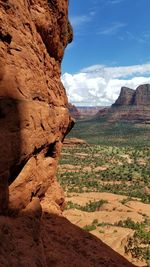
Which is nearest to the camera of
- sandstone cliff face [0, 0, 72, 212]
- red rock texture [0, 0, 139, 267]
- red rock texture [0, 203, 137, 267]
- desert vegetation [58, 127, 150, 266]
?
red rock texture [0, 203, 137, 267]

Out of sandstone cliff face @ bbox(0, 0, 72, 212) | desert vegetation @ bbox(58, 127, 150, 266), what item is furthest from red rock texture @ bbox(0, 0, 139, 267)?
desert vegetation @ bbox(58, 127, 150, 266)

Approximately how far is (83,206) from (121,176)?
24.9 metres

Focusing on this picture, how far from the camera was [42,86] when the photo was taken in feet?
41.3

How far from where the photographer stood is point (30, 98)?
1110 cm

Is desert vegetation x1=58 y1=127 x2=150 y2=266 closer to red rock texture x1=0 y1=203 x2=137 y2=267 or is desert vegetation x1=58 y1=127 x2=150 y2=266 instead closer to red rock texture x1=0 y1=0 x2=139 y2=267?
red rock texture x1=0 y1=203 x2=137 y2=267

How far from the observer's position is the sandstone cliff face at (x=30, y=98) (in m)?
9.38

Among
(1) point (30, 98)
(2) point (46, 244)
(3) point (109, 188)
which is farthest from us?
(3) point (109, 188)

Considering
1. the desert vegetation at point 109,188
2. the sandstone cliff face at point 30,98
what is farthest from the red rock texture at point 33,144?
the desert vegetation at point 109,188

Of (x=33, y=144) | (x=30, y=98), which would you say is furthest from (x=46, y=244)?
(x=30, y=98)

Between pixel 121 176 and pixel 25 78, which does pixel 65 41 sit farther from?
pixel 121 176

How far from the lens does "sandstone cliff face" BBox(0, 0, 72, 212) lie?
30.8 feet

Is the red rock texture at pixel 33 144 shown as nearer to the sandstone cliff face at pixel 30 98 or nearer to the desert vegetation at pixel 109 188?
the sandstone cliff face at pixel 30 98

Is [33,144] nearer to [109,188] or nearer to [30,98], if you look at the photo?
[30,98]

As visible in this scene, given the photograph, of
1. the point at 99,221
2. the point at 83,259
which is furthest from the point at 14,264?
the point at 99,221
